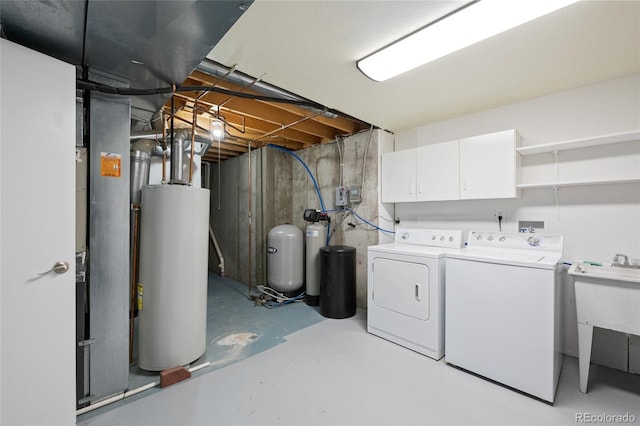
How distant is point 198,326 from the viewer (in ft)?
7.11

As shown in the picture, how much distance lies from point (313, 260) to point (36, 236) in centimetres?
281

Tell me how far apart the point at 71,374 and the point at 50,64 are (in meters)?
1.60

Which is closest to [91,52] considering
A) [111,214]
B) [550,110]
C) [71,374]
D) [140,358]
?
[111,214]

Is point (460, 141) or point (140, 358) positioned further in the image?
point (460, 141)

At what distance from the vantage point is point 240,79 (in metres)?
2.10

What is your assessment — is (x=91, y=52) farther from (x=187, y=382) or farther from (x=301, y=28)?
(x=187, y=382)

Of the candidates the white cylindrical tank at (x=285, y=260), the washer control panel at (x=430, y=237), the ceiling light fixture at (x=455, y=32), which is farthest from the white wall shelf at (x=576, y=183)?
the white cylindrical tank at (x=285, y=260)

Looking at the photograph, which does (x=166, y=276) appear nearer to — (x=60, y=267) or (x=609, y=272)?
(x=60, y=267)

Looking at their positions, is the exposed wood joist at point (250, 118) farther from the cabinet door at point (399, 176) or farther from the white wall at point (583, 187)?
the white wall at point (583, 187)

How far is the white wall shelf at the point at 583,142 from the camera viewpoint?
195cm

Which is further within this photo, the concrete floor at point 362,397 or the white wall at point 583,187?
the white wall at point 583,187

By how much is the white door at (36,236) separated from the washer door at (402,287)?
92.5 inches

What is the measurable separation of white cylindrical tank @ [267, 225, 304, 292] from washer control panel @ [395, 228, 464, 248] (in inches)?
56.7

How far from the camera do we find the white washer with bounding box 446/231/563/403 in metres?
1.78
